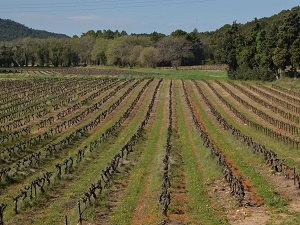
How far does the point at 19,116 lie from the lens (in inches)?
1785

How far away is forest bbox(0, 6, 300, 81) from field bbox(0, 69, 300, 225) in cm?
2589

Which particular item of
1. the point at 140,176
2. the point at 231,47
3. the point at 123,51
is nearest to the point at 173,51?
the point at 123,51

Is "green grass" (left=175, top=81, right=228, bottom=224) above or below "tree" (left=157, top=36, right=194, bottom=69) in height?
below

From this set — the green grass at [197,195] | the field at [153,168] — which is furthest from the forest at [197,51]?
the green grass at [197,195]

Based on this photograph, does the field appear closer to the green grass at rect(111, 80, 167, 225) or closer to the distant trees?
the green grass at rect(111, 80, 167, 225)

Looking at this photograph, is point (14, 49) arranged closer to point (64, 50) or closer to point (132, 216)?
point (64, 50)

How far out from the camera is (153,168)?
23.6m

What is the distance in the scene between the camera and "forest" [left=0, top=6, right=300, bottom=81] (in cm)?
7038

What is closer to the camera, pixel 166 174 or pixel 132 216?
pixel 132 216

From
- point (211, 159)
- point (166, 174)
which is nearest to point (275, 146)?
point (211, 159)

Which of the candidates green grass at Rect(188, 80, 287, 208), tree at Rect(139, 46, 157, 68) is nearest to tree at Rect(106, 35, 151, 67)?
tree at Rect(139, 46, 157, 68)

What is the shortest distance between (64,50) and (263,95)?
123856 millimetres

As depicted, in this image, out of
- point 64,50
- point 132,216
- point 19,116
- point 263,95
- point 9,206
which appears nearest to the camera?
point 132,216

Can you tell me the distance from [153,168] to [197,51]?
139239 mm
